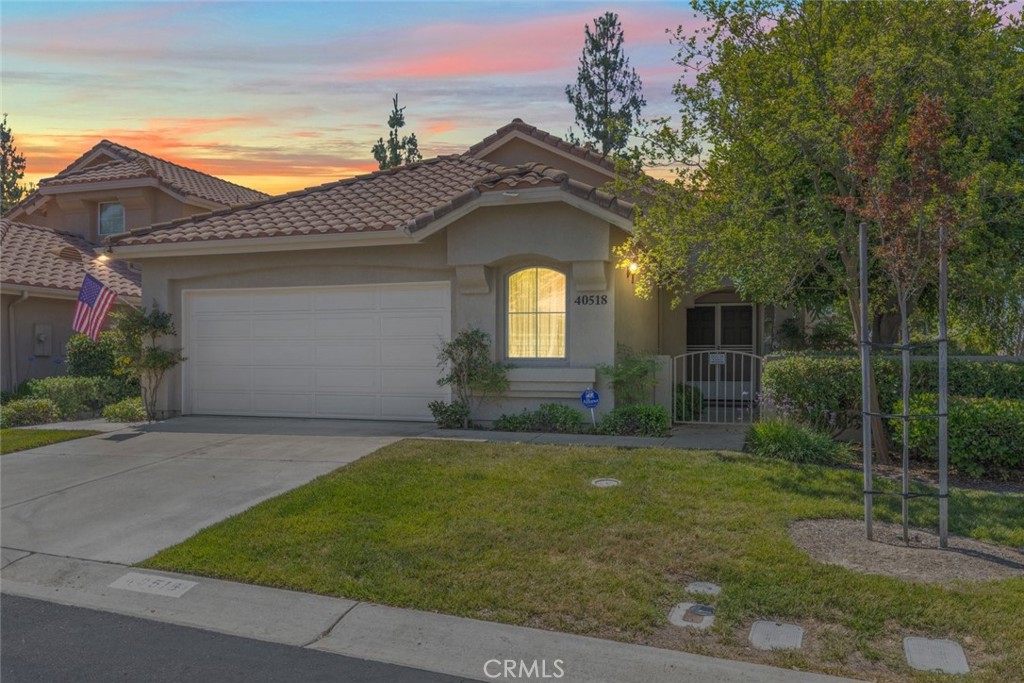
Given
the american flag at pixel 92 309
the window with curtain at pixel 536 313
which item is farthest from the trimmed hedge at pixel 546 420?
the american flag at pixel 92 309

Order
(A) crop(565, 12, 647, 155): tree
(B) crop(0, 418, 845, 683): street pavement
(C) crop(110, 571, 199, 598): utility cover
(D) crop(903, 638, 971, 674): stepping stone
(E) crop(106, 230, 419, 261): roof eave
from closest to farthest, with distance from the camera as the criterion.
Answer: (D) crop(903, 638, 971, 674): stepping stone → (B) crop(0, 418, 845, 683): street pavement → (C) crop(110, 571, 199, 598): utility cover → (E) crop(106, 230, 419, 261): roof eave → (A) crop(565, 12, 647, 155): tree

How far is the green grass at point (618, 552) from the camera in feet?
15.6

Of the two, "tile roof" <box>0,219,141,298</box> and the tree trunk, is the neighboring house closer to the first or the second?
"tile roof" <box>0,219,141,298</box>

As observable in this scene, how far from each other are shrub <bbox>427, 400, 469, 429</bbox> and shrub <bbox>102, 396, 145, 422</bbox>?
5716 mm

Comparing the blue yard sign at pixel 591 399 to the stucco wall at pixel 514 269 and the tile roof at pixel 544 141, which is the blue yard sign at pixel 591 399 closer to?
the stucco wall at pixel 514 269

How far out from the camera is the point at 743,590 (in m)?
5.24

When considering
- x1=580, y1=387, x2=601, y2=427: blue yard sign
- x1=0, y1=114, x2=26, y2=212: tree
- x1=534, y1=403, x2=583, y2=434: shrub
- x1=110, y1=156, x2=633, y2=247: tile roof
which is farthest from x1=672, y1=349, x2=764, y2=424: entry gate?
A: x1=0, y1=114, x2=26, y2=212: tree

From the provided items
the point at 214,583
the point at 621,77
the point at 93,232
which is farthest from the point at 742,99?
the point at 621,77

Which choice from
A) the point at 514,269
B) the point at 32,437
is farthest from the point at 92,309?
the point at 514,269

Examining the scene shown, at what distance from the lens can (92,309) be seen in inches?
541

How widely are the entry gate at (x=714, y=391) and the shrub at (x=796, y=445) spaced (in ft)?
5.99

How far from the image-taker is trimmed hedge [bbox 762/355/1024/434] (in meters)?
9.41

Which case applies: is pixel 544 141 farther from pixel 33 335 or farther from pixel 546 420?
pixel 33 335

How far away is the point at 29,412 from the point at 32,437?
7.97ft
